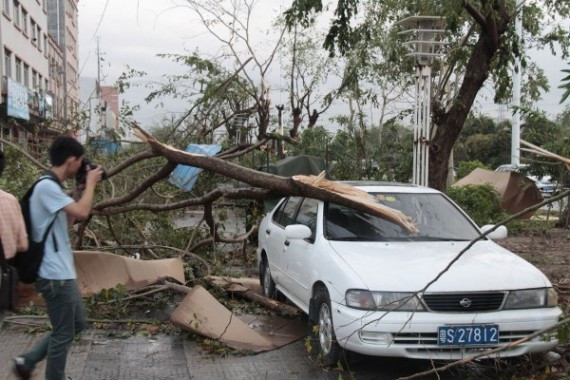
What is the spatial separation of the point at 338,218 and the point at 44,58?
43954 millimetres

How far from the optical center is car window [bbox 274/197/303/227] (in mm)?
6517

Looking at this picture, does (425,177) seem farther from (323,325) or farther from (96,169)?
(96,169)

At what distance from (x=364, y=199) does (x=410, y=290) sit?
149 cm

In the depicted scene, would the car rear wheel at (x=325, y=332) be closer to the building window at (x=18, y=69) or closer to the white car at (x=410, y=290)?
the white car at (x=410, y=290)

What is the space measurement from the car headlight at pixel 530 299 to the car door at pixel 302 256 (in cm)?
169

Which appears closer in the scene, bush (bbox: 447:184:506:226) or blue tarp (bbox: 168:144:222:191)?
blue tarp (bbox: 168:144:222:191)

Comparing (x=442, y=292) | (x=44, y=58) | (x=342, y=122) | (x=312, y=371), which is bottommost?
(x=312, y=371)

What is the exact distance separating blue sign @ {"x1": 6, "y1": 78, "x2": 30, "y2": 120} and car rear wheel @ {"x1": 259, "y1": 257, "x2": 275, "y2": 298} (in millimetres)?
24231

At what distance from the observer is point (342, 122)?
15469mm

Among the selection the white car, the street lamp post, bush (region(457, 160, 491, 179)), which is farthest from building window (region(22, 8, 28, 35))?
the white car

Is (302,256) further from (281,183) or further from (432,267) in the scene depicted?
(432,267)

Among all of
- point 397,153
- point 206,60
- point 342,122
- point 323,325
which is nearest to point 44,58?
point 206,60

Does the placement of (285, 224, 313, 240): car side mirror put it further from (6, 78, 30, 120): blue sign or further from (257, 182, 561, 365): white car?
(6, 78, 30, 120): blue sign

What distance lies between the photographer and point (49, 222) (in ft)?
12.2
